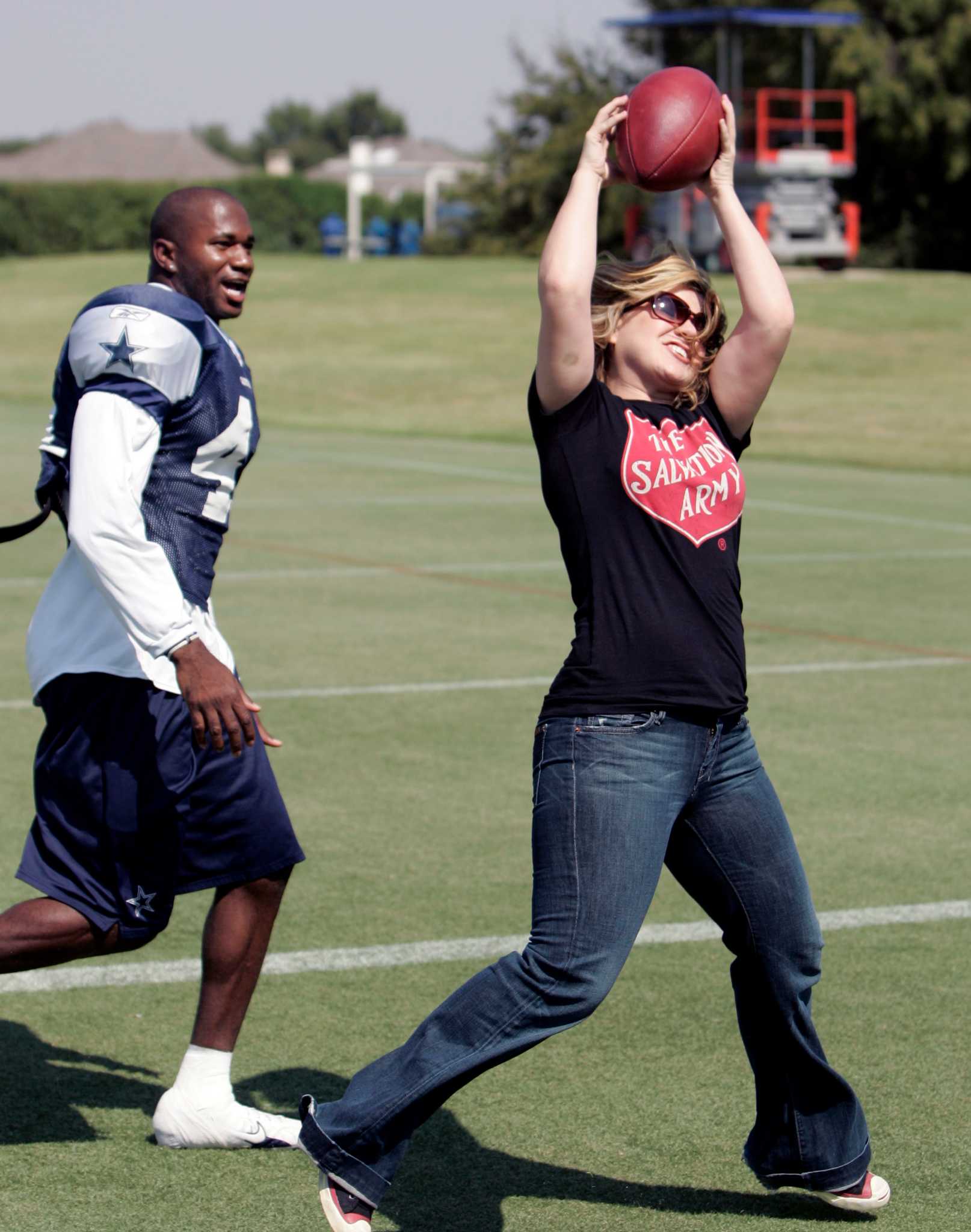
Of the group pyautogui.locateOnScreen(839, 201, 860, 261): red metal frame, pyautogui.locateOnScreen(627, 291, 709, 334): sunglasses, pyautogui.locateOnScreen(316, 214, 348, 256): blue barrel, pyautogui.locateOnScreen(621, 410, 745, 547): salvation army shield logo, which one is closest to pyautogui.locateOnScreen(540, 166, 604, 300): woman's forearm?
pyautogui.locateOnScreen(627, 291, 709, 334): sunglasses

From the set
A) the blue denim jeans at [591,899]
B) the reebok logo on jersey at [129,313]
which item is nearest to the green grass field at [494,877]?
the blue denim jeans at [591,899]

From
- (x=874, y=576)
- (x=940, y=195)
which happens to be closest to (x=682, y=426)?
(x=874, y=576)

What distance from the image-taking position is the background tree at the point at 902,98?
5669 cm

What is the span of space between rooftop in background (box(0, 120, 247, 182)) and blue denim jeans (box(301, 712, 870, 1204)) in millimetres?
125608

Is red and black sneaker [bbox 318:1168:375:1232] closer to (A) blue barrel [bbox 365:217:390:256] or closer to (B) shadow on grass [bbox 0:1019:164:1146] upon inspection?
(B) shadow on grass [bbox 0:1019:164:1146]

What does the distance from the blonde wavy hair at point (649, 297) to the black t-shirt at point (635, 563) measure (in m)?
0.14

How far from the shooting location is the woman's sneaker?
3.83 m

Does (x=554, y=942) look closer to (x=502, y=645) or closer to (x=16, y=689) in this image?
(x=16, y=689)

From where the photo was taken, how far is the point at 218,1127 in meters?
4.15

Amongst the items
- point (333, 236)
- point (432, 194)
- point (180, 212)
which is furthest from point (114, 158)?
point (180, 212)

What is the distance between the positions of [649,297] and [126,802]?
4.96 feet

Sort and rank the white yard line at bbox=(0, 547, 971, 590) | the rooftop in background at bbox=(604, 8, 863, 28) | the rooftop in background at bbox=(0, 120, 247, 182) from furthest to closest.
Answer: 1. the rooftop in background at bbox=(0, 120, 247, 182)
2. the rooftop in background at bbox=(604, 8, 863, 28)
3. the white yard line at bbox=(0, 547, 971, 590)

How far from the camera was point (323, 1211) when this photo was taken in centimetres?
366

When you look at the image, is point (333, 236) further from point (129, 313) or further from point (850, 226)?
point (129, 313)
